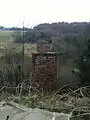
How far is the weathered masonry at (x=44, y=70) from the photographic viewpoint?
10586mm

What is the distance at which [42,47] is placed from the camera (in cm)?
1170

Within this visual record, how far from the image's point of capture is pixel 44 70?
34.8 ft

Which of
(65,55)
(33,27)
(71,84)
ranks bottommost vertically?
(71,84)

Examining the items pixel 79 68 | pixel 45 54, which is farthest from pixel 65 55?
pixel 45 54

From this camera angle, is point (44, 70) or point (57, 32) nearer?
point (44, 70)

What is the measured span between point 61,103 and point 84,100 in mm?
615

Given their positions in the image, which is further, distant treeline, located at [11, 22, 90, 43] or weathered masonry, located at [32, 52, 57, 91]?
distant treeline, located at [11, 22, 90, 43]

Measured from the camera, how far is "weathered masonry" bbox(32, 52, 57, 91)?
10586 mm

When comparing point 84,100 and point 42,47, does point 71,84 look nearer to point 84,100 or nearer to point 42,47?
point 42,47

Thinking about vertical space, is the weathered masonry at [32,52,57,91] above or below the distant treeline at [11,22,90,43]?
below

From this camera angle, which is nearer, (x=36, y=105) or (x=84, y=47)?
(x=36, y=105)

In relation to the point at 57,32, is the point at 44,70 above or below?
below

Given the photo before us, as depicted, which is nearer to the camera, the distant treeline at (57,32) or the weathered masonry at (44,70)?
the weathered masonry at (44,70)

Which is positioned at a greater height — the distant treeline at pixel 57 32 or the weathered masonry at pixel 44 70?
the distant treeline at pixel 57 32
